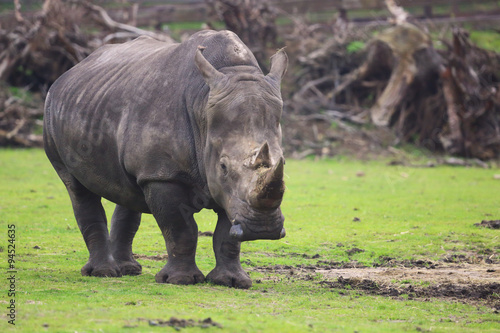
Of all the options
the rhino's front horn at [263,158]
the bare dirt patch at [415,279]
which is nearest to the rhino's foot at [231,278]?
the bare dirt patch at [415,279]

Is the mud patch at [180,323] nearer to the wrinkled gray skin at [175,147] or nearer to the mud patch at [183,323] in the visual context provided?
the mud patch at [183,323]

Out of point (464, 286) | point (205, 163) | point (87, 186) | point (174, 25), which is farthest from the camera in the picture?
point (174, 25)

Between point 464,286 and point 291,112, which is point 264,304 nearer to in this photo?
point 464,286

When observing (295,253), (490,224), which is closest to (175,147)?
(295,253)

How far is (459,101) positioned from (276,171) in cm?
1277

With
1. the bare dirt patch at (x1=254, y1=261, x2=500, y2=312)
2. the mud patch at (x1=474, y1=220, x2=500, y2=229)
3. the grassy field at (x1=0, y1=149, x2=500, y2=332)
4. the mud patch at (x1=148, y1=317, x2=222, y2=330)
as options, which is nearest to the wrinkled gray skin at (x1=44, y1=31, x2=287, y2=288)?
the grassy field at (x1=0, y1=149, x2=500, y2=332)

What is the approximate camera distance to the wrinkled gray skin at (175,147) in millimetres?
5953

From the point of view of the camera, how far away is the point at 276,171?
5.38 metres

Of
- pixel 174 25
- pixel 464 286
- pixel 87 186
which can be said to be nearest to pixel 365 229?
pixel 464 286

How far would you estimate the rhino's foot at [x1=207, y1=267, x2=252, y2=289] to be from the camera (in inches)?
263

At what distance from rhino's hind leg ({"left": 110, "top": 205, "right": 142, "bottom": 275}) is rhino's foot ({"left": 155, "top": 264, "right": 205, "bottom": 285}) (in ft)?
2.38

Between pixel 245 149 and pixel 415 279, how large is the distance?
227 centimetres

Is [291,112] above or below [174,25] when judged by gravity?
below

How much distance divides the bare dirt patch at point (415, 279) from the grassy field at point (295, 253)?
0.43ft
